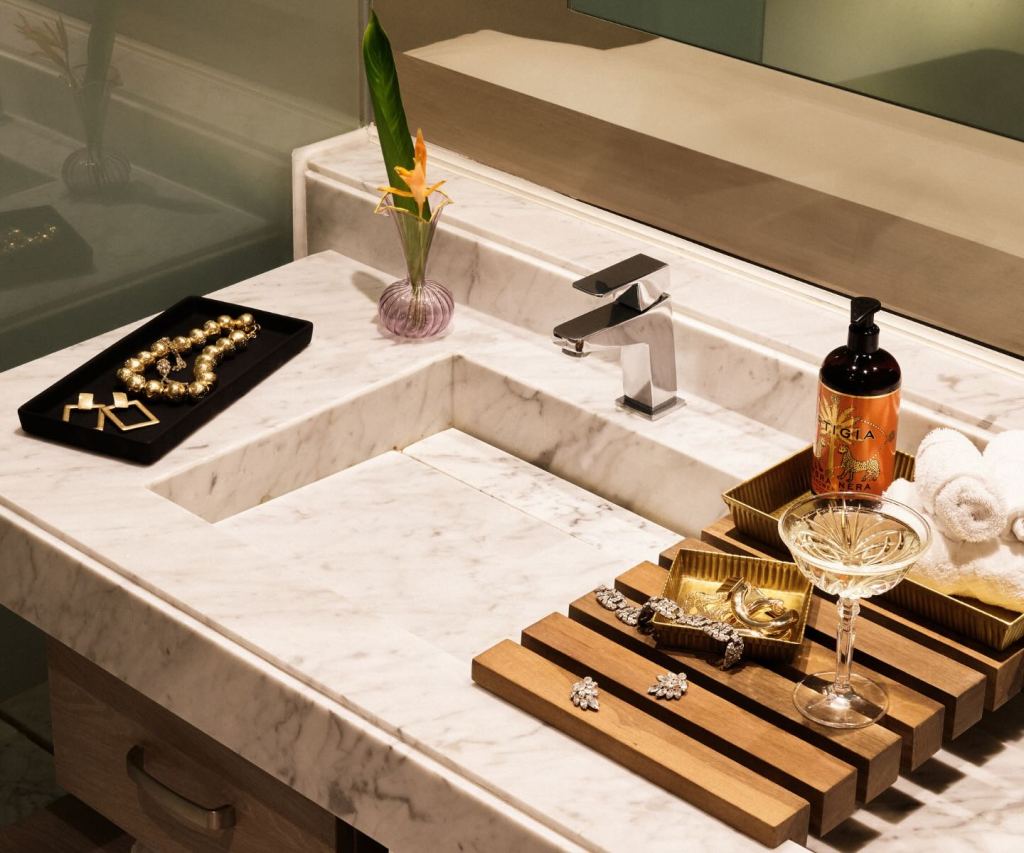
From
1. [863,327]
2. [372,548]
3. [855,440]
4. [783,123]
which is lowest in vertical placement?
[372,548]

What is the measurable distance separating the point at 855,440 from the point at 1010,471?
0.48 ft

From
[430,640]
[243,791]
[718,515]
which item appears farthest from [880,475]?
[243,791]

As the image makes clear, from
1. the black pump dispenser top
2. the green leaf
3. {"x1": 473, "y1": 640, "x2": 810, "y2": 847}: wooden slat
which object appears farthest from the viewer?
the green leaf

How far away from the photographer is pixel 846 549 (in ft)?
3.96

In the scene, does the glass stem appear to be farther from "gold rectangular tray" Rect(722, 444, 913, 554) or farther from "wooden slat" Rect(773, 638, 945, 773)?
"gold rectangular tray" Rect(722, 444, 913, 554)

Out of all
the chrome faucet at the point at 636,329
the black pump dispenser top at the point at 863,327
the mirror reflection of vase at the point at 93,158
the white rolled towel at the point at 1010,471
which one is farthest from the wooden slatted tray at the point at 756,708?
the mirror reflection of vase at the point at 93,158

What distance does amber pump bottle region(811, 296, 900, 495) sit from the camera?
138 centimetres

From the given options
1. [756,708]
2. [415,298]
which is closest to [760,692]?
[756,708]

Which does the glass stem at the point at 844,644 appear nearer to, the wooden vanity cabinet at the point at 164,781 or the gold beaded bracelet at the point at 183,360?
the wooden vanity cabinet at the point at 164,781

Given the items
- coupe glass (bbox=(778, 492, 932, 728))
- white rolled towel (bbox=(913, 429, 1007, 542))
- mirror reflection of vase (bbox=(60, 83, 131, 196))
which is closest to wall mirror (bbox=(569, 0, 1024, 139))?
white rolled towel (bbox=(913, 429, 1007, 542))

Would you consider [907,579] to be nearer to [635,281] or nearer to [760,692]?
[760,692]

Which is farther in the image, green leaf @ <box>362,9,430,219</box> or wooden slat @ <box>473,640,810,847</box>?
green leaf @ <box>362,9,430,219</box>

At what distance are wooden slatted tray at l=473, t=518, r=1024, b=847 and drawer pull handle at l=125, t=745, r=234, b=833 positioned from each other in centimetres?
37

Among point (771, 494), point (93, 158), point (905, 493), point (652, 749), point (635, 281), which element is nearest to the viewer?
point (652, 749)
